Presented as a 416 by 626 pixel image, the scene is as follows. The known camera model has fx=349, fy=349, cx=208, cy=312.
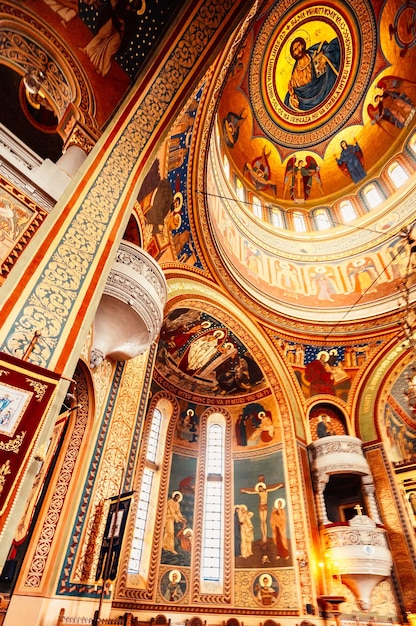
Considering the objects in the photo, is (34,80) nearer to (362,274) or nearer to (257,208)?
(257,208)

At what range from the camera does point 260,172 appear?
51.4 feet

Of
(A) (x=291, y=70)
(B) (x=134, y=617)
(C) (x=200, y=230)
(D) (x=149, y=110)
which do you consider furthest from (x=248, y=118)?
(B) (x=134, y=617)

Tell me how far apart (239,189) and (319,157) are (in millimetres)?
4564

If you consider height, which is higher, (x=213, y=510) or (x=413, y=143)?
(x=413, y=143)

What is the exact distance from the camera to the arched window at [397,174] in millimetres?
14008

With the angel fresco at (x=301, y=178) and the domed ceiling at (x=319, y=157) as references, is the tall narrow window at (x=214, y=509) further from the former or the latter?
the angel fresco at (x=301, y=178)

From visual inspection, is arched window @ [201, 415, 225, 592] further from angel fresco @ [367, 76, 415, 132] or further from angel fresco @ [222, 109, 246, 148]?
angel fresco @ [367, 76, 415, 132]

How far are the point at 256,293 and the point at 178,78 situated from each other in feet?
24.0

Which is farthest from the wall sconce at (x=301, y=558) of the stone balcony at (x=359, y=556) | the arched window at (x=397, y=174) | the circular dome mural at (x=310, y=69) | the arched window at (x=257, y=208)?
the circular dome mural at (x=310, y=69)

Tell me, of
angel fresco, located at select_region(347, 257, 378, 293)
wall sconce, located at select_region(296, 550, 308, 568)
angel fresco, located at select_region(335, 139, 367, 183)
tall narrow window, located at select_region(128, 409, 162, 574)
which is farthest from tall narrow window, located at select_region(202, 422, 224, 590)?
angel fresco, located at select_region(335, 139, 367, 183)

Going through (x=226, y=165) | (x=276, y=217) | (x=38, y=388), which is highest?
(x=276, y=217)

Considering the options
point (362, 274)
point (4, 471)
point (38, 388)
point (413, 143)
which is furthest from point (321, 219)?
point (4, 471)

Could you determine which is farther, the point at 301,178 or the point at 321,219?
the point at 301,178

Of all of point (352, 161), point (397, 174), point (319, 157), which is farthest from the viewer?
point (319, 157)
